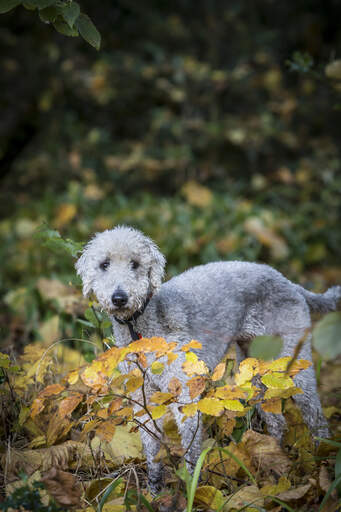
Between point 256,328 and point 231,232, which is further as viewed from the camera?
point 231,232

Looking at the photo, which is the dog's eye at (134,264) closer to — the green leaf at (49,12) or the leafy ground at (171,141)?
the green leaf at (49,12)

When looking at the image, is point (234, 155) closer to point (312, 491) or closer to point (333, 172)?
point (333, 172)

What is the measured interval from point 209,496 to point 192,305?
0.99 metres

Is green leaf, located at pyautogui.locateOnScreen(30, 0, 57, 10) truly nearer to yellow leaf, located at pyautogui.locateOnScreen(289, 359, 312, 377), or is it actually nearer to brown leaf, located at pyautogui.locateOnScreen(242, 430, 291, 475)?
yellow leaf, located at pyautogui.locateOnScreen(289, 359, 312, 377)

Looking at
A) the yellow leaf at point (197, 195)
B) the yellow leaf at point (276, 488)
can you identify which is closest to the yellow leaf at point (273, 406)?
the yellow leaf at point (276, 488)

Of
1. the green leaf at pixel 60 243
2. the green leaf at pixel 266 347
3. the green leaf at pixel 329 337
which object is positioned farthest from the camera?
the green leaf at pixel 60 243

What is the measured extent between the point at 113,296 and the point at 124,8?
6.88 meters

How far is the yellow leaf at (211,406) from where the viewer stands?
2043 millimetres

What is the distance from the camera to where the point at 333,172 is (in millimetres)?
10156

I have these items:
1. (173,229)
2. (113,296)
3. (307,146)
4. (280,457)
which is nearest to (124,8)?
(173,229)

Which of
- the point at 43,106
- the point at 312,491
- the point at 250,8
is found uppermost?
the point at 250,8

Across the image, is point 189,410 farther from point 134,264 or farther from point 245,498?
point 134,264

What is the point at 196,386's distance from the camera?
2150 mm

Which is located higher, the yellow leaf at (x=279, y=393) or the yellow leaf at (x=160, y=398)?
the yellow leaf at (x=279, y=393)
